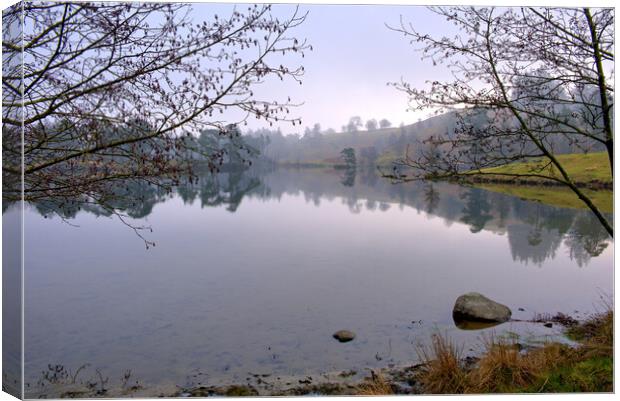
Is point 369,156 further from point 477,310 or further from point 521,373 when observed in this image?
point 521,373

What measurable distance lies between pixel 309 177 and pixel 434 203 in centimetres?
225

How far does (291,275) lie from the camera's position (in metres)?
8.26

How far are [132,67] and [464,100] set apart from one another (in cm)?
307

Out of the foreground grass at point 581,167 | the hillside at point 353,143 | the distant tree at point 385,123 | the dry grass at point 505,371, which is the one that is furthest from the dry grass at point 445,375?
the distant tree at point 385,123

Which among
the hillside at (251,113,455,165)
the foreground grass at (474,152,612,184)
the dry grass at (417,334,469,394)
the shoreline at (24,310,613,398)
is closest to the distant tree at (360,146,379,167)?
the hillside at (251,113,455,165)

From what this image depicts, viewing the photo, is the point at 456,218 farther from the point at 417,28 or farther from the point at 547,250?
the point at 417,28

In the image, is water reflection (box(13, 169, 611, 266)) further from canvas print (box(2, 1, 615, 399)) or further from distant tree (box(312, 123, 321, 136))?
distant tree (box(312, 123, 321, 136))

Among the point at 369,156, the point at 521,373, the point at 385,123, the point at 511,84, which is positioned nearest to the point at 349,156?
the point at 369,156

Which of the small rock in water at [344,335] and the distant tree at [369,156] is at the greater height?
the distant tree at [369,156]

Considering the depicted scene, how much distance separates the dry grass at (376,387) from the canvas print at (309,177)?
0.09 ft

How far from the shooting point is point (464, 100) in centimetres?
454

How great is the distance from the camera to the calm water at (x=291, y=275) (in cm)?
575

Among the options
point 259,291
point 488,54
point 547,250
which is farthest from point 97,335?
point 547,250

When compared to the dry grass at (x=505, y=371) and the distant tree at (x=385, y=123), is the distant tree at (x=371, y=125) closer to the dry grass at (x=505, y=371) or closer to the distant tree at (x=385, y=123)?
the distant tree at (x=385, y=123)
